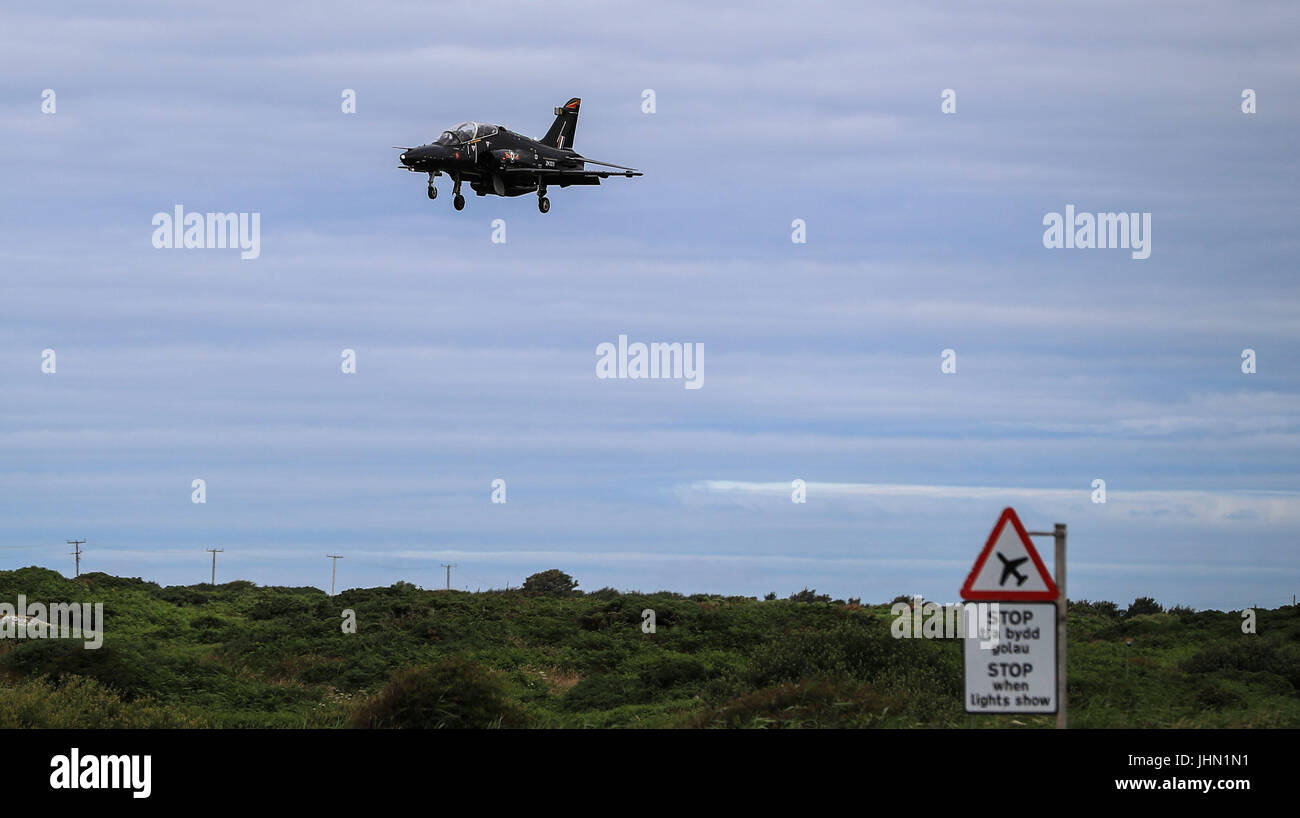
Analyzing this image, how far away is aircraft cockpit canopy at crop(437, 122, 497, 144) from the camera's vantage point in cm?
4225

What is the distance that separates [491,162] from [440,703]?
2141 centimetres

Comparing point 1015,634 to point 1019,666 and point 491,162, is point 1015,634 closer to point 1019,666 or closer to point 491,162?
point 1019,666

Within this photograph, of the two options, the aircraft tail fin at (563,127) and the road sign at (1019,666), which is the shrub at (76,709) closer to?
the road sign at (1019,666)

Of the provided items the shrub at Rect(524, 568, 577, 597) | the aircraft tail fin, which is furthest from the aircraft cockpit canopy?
the shrub at Rect(524, 568, 577, 597)

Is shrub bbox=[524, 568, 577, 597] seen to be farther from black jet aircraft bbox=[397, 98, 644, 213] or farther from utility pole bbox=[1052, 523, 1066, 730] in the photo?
utility pole bbox=[1052, 523, 1066, 730]

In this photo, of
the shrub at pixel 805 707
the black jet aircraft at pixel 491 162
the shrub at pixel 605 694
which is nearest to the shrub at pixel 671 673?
the shrub at pixel 605 694

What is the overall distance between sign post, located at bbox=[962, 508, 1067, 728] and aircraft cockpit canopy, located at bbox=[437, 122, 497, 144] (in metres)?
32.1

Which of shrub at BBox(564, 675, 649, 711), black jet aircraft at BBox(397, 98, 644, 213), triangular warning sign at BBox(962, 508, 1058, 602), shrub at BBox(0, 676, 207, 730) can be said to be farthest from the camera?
black jet aircraft at BBox(397, 98, 644, 213)

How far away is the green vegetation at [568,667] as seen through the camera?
24125 mm

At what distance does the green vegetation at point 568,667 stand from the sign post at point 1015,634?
312 inches
